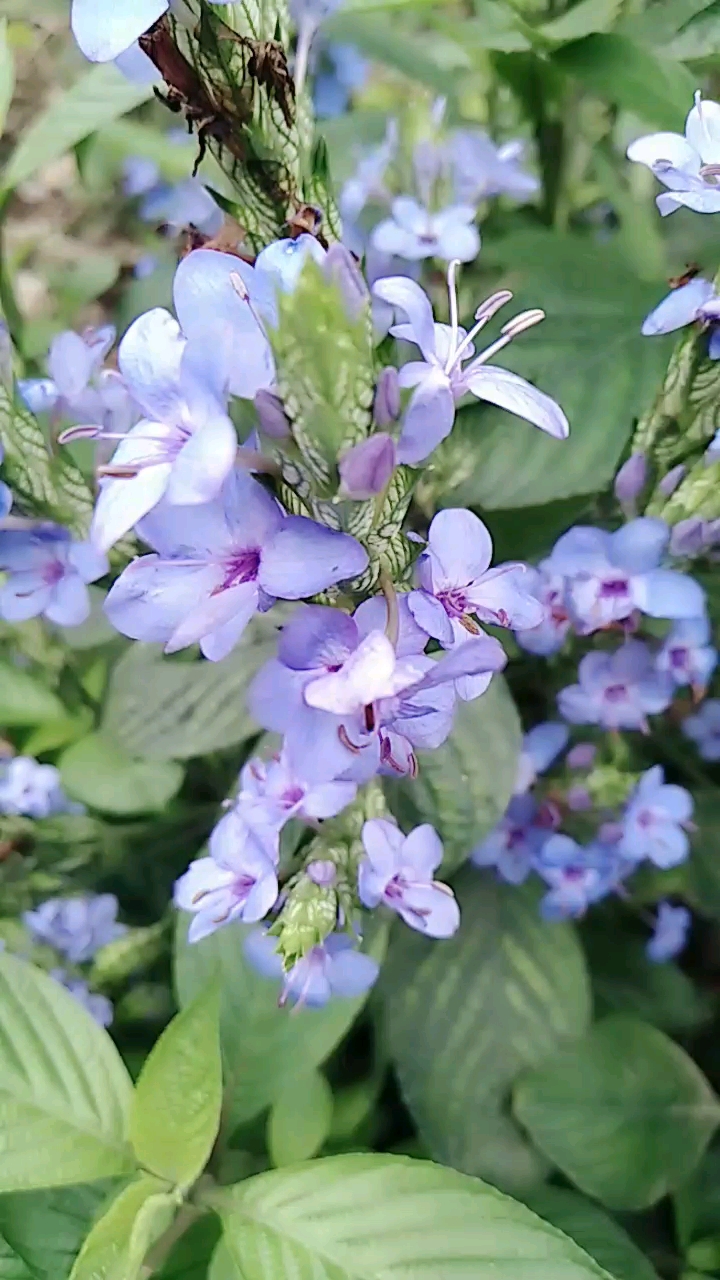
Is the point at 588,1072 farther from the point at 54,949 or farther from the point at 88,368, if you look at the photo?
the point at 88,368

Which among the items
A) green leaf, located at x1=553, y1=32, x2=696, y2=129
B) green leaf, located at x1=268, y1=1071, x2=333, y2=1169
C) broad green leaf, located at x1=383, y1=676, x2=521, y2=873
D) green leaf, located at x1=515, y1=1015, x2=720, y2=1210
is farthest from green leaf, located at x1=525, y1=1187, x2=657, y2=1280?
green leaf, located at x1=553, y1=32, x2=696, y2=129

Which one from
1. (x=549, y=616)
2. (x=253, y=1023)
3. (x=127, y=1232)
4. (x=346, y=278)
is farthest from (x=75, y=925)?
(x=346, y=278)

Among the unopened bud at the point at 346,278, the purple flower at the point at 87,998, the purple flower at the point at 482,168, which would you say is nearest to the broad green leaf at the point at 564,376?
the purple flower at the point at 482,168

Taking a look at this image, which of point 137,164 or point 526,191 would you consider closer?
point 526,191

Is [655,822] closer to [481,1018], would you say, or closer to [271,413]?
[481,1018]

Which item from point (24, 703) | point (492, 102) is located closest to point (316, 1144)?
point (24, 703)

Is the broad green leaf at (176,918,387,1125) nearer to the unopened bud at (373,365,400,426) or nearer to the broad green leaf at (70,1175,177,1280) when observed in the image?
the broad green leaf at (70,1175,177,1280)

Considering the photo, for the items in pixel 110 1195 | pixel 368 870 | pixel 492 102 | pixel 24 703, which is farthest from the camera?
pixel 492 102

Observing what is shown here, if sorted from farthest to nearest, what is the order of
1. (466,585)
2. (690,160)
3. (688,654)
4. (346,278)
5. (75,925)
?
(75,925), (688,654), (690,160), (466,585), (346,278)
